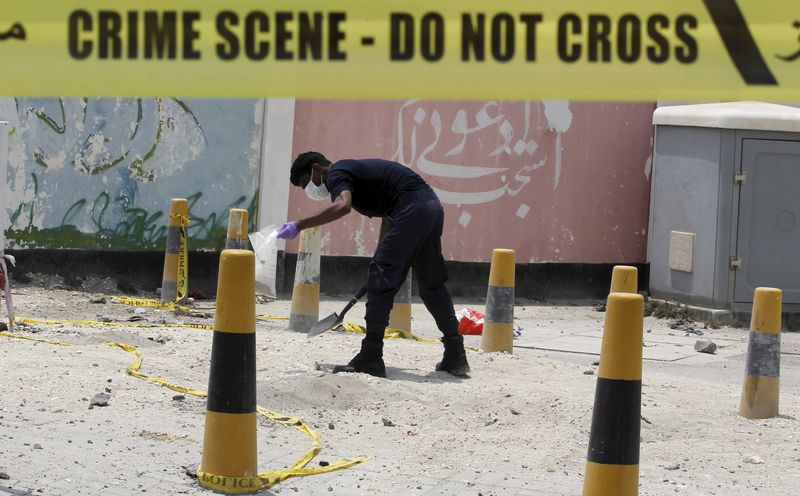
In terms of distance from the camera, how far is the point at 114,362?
755 centimetres

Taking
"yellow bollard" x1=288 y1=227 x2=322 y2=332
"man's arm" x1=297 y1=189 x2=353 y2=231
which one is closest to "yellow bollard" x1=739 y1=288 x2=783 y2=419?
"man's arm" x1=297 y1=189 x2=353 y2=231

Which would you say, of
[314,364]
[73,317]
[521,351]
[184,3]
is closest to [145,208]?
[73,317]

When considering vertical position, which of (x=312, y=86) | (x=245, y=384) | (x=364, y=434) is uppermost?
(x=312, y=86)

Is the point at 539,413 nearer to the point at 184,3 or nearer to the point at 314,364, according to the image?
the point at 314,364

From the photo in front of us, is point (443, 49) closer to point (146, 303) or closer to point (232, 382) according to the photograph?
point (232, 382)

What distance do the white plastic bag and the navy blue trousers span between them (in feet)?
2.38

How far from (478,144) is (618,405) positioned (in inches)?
366

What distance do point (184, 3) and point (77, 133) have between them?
29.4 feet

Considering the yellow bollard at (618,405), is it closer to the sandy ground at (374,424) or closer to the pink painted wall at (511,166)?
the sandy ground at (374,424)

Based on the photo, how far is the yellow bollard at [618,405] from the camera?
4.62m

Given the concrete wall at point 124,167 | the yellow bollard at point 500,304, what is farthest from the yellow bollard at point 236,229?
the yellow bollard at point 500,304

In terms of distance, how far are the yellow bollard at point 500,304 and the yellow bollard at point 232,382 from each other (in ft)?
12.7

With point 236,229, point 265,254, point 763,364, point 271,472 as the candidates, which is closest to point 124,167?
point 236,229

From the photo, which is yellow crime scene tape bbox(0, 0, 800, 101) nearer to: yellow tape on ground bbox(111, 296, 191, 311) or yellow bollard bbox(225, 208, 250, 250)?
yellow bollard bbox(225, 208, 250, 250)
